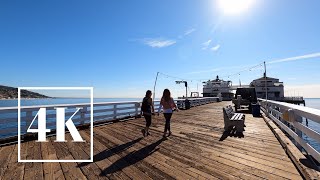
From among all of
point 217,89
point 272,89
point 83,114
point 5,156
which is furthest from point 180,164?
point 272,89

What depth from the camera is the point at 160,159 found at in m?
4.96

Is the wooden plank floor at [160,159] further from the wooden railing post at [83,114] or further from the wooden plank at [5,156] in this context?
the wooden railing post at [83,114]

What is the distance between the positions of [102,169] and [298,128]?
4.74m

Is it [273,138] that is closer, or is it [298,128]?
[298,128]

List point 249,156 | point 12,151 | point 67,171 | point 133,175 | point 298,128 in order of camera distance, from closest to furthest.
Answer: point 133,175 → point 67,171 → point 298,128 → point 249,156 → point 12,151

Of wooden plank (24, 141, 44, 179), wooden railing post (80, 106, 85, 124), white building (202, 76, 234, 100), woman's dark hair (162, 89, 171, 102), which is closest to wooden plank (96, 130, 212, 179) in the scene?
woman's dark hair (162, 89, 171, 102)

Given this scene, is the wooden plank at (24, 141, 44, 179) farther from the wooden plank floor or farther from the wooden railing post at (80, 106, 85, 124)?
the wooden railing post at (80, 106, 85, 124)

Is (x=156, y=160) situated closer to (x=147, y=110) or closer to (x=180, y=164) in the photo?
(x=180, y=164)

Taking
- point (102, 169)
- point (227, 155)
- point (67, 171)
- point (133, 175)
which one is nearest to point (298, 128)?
point (227, 155)

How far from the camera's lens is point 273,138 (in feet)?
23.0

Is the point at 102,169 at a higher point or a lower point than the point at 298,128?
lower

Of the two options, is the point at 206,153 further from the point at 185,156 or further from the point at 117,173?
the point at 117,173

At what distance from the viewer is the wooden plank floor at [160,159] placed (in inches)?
159

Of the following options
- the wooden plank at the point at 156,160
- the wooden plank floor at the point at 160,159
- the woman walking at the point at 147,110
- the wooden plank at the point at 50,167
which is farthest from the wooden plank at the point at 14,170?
the woman walking at the point at 147,110
